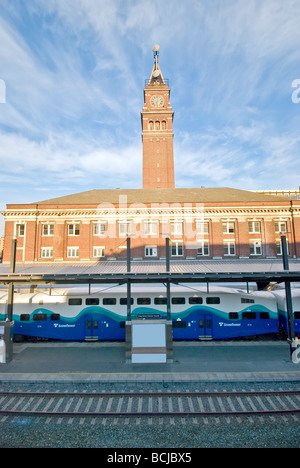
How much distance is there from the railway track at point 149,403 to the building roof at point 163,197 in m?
31.2

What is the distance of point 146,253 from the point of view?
131 feet

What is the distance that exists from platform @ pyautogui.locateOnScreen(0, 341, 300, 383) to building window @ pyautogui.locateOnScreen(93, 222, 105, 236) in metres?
22.0

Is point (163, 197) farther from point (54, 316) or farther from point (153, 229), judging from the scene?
point (54, 316)

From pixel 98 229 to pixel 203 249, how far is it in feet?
53.6

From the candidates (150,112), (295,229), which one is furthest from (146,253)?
(150,112)

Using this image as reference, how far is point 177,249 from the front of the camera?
40156 mm

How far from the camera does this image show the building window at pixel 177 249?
131ft

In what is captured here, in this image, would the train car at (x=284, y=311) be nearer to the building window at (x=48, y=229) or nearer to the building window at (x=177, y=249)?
the building window at (x=177, y=249)

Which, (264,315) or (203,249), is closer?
(264,315)

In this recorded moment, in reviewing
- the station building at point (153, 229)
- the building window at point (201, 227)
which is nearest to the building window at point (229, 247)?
the station building at point (153, 229)

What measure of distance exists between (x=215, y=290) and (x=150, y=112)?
56.9 meters

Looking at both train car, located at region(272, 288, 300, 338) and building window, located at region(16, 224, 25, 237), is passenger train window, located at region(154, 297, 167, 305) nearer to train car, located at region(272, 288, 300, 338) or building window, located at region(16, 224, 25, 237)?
train car, located at region(272, 288, 300, 338)

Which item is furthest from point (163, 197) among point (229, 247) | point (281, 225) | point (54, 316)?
point (54, 316)
